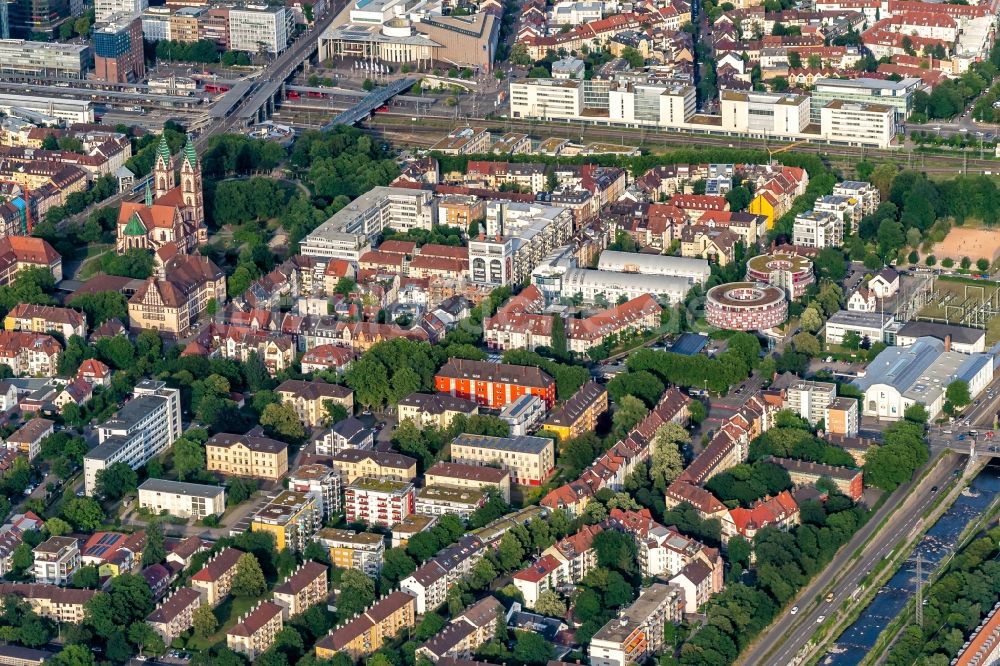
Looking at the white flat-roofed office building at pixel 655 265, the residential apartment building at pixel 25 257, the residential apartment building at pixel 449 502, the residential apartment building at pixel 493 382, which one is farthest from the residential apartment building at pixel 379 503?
the residential apartment building at pixel 25 257

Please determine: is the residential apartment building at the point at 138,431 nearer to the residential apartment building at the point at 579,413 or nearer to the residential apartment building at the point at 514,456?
the residential apartment building at the point at 514,456

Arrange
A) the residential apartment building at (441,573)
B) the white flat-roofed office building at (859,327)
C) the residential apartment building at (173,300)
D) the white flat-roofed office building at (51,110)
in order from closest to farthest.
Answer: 1. the residential apartment building at (441,573)
2. the white flat-roofed office building at (859,327)
3. the residential apartment building at (173,300)
4. the white flat-roofed office building at (51,110)

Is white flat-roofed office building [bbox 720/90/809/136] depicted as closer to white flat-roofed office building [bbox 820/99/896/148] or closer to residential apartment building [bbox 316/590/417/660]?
white flat-roofed office building [bbox 820/99/896/148]

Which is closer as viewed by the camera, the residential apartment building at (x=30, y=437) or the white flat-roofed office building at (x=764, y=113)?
the residential apartment building at (x=30, y=437)

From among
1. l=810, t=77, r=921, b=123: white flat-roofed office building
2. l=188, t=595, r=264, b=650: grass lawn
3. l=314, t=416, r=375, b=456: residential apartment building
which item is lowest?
l=188, t=595, r=264, b=650: grass lawn

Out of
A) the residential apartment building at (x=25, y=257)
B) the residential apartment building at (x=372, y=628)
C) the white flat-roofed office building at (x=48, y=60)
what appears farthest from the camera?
the white flat-roofed office building at (x=48, y=60)

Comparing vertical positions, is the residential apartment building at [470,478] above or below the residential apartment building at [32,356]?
below

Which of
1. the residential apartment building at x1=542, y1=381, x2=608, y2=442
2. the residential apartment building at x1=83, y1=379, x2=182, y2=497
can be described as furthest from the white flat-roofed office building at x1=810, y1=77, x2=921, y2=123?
the residential apartment building at x1=83, y1=379, x2=182, y2=497
